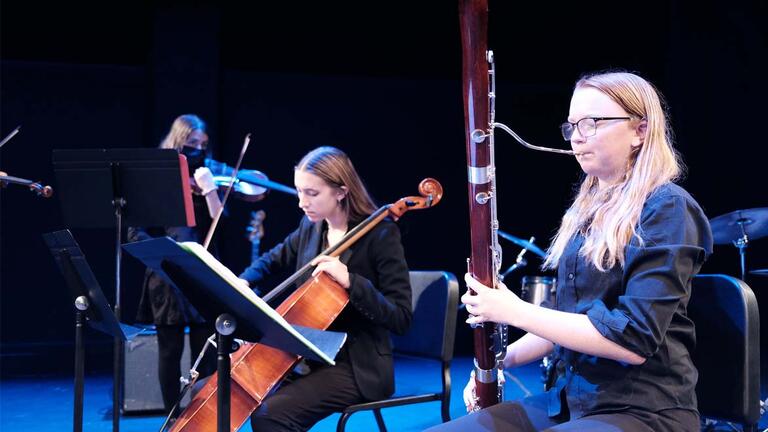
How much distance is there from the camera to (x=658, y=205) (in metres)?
1.65

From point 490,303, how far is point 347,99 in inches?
204

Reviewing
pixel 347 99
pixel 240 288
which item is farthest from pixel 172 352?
pixel 347 99

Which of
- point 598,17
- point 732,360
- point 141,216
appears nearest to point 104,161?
point 141,216

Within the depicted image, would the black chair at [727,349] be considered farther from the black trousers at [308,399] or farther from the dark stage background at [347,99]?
the dark stage background at [347,99]

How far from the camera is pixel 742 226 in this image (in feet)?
13.9

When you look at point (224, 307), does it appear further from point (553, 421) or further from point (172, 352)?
point (172, 352)

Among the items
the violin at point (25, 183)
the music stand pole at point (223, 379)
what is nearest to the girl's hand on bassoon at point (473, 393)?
the music stand pole at point (223, 379)

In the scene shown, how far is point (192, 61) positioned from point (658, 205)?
4852 mm

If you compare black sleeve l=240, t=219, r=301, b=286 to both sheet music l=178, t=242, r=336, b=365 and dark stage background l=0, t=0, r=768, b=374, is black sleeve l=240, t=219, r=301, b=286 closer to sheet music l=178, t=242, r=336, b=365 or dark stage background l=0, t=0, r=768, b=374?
sheet music l=178, t=242, r=336, b=365

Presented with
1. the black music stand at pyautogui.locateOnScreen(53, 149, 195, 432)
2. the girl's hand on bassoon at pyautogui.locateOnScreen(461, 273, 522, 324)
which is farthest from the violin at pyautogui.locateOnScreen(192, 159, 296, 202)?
the girl's hand on bassoon at pyautogui.locateOnScreen(461, 273, 522, 324)

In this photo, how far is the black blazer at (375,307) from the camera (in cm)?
251

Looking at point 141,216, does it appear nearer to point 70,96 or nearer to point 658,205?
point 658,205

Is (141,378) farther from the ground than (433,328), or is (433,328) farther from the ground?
(433,328)

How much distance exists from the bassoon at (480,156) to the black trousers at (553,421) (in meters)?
0.14
